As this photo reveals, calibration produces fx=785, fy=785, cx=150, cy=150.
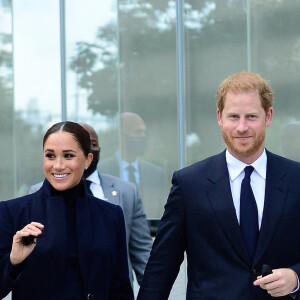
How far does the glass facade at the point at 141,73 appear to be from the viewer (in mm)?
8383

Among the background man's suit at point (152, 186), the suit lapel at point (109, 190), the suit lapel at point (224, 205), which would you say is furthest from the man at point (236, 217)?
the background man's suit at point (152, 186)

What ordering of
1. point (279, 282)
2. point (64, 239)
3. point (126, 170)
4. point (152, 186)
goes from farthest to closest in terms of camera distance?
point (126, 170), point (152, 186), point (64, 239), point (279, 282)

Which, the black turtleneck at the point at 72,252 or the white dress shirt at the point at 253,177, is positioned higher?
the white dress shirt at the point at 253,177

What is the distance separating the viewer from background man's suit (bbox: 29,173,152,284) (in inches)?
223

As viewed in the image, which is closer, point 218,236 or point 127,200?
point 218,236

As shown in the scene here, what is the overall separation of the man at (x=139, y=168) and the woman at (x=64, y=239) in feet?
14.9

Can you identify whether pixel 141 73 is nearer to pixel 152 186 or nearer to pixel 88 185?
pixel 152 186

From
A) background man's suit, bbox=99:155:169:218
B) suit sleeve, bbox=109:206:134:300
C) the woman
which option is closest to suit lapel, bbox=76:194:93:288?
the woman

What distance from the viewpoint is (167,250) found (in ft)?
13.2

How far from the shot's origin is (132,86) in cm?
927

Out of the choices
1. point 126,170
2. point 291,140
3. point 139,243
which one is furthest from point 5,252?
point 126,170

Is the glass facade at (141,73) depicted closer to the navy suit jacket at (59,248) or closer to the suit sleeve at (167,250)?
the navy suit jacket at (59,248)

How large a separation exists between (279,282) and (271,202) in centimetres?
44

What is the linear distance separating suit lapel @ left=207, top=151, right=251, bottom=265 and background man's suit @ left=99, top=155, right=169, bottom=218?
5.03 meters
